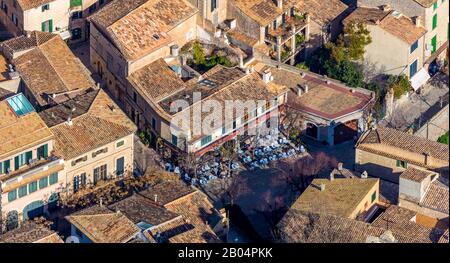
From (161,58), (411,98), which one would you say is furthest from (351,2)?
(161,58)

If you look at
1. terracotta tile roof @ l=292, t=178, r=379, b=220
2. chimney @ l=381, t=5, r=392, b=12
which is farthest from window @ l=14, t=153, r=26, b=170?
chimney @ l=381, t=5, r=392, b=12

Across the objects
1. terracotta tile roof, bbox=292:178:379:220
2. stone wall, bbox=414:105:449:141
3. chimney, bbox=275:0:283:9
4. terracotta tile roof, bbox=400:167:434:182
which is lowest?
stone wall, bbox=414:105:449:141

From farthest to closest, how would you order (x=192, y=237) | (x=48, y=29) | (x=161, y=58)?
(x=48, y=29) < (x=161, y=58) < (x=192, y=237)

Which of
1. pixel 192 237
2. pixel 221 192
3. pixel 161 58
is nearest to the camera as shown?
pixel 192 237

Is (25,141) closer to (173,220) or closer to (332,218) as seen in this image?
(173,220)

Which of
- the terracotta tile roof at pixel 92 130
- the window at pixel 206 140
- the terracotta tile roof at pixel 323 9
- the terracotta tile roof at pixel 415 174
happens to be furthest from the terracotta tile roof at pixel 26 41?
the terracotta tile roof at pixel 415 174

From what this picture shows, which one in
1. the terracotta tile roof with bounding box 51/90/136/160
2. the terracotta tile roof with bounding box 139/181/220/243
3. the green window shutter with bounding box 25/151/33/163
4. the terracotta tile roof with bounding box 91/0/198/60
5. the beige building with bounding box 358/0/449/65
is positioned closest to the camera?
the terracotta tile roof with bounding box 139/181/220/243

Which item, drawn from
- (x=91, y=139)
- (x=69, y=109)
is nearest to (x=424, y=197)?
(x=91, y=139)

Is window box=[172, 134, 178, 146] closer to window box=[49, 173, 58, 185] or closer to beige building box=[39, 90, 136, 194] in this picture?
beige building box=[39, 90, 136, 194]
